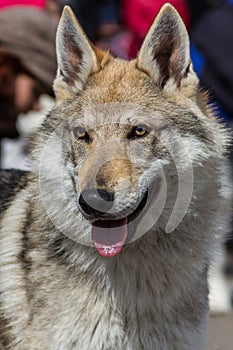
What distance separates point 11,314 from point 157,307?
676 millimetres

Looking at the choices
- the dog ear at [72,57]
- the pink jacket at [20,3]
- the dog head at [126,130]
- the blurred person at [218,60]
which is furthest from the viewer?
the blurred person at [218,60]

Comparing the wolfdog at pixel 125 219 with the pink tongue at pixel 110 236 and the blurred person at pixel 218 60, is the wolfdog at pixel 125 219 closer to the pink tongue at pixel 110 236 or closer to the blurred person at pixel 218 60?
the pink tongue at pixel 110 236

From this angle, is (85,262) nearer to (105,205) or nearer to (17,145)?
(105,205)

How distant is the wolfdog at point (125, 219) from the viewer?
4.45 m

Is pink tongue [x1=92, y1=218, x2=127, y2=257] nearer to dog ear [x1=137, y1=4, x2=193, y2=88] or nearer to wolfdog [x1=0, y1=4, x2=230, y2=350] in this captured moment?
wolfdog [x1=0, y1=4, x2=230, y2=350]

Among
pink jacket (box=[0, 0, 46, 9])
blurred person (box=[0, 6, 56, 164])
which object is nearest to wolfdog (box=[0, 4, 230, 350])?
blurred person (box=[0, 6, 56, 164])

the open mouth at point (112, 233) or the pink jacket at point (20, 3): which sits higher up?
the pink jacket at point (20, 3)

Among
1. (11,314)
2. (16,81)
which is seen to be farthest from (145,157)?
(16,81)

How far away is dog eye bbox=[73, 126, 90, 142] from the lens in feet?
14.7

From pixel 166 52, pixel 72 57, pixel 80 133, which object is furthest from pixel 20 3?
pixel 80 133

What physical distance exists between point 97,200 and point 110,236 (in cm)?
26

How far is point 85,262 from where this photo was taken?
459 centimetres

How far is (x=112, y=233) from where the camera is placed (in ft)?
14.3

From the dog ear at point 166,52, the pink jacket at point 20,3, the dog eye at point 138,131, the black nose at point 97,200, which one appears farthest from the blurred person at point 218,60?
the black nose at point 97,200
